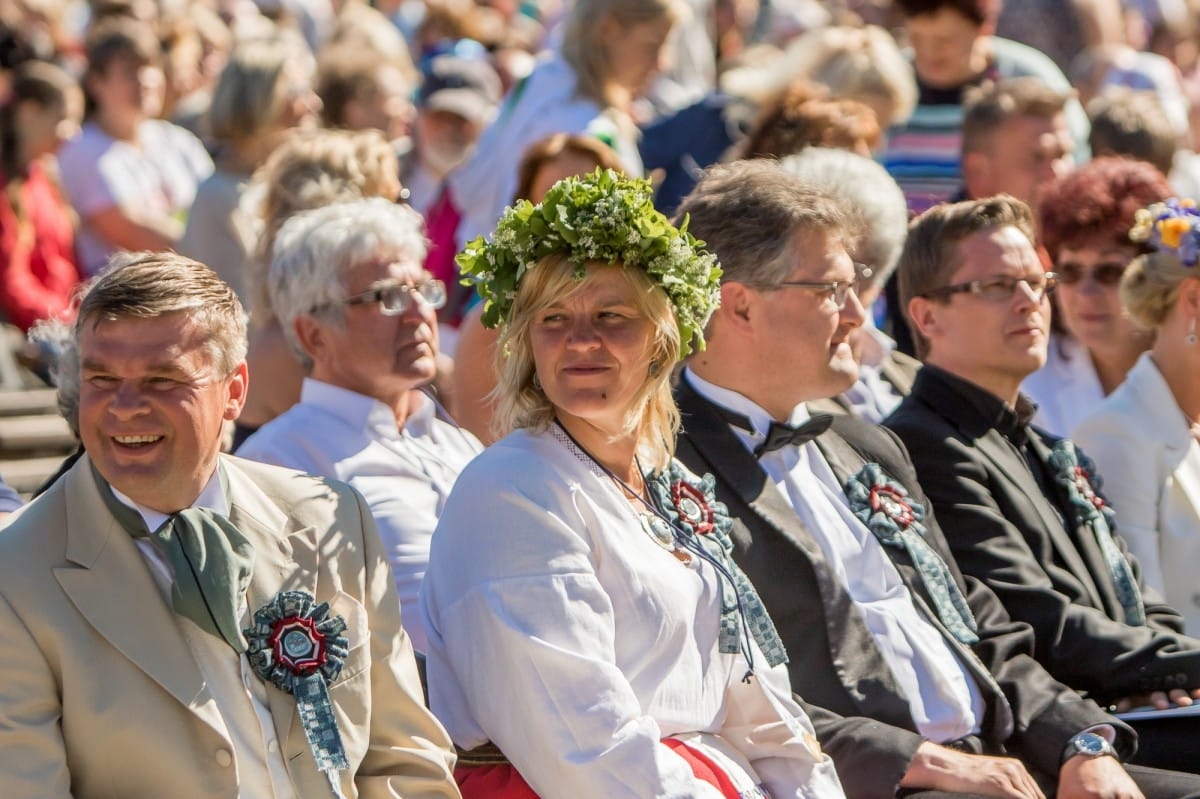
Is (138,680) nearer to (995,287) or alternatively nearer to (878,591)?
(878,591)

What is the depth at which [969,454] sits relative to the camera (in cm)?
488

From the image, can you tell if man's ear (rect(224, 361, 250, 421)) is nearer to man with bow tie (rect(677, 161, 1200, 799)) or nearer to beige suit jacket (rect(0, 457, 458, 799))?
beige suit jacket (rect(0, 457, 458, 799))

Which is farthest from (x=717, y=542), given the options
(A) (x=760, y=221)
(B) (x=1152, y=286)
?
(B) (x=1152, y=286)

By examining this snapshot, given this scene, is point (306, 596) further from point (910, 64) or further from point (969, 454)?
point (910, 64)

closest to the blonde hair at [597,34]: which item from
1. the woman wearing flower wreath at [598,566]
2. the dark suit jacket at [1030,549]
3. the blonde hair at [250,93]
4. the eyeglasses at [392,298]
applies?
the blonde hair at [250,93]

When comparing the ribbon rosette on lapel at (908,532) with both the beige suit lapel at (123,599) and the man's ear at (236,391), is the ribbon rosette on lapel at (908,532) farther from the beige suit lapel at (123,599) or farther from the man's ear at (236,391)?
the beige suit lapel at (123,599)

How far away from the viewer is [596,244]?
3.72 meters

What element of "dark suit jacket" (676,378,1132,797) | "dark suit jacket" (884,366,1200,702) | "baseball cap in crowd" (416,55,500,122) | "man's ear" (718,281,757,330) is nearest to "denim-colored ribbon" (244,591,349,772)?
"dark suit jacket" (676,378,1132,797)

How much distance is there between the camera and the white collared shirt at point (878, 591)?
429 cm


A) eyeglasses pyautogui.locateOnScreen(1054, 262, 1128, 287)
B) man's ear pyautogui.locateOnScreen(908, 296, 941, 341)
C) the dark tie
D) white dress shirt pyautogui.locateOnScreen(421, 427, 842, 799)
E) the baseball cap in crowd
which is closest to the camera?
the dark tie

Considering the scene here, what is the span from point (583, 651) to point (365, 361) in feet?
5.54

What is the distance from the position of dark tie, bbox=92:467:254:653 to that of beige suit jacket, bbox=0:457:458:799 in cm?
3

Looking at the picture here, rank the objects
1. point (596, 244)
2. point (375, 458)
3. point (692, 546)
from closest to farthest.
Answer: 1. point (596, 244)
2. point (692, 546)
3. point (375, 458)

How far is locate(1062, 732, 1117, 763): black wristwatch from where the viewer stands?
4277 mm
